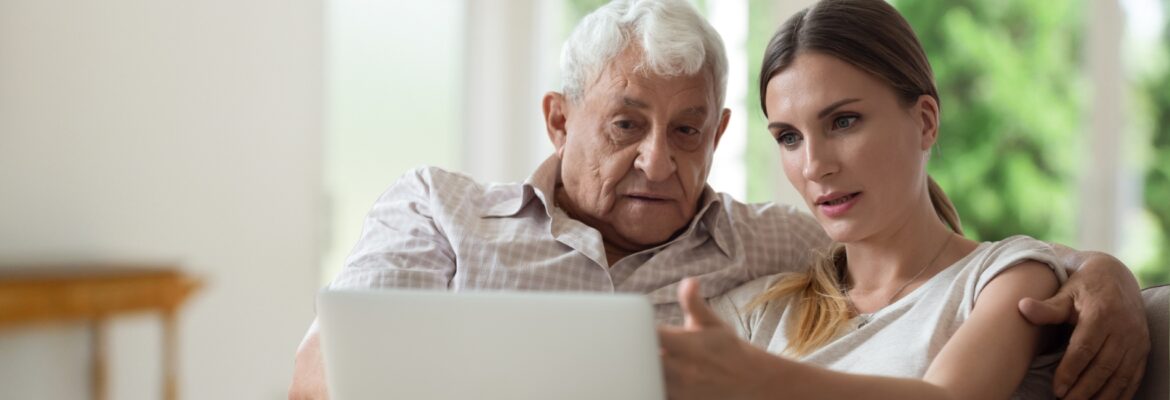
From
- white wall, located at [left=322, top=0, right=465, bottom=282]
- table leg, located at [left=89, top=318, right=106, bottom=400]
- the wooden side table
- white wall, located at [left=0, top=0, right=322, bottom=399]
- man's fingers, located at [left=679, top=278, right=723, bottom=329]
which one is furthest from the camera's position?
white wall, located at [left=322, top=0, right=465, bottom=282]

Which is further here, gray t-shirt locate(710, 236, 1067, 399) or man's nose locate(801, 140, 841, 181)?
man's nose locate(801, 140, 841, 181)

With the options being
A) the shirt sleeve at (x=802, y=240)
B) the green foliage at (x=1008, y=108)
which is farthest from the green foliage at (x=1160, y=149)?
the shirt sleeve at (x=802, y=240)

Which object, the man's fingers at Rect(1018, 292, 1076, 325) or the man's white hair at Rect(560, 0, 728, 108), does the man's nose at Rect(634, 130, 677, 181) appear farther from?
the man's fingers at Rect(1018, 292, 1076, 325)

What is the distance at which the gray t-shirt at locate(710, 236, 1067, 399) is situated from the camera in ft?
4.39

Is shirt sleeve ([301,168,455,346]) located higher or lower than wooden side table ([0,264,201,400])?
higher

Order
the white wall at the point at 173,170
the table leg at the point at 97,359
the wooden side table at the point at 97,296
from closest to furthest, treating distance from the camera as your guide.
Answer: the wooden side table at the point at 97,296
the white wall at the point at 173,170
the table leg at the point at 97,359

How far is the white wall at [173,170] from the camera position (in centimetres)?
322

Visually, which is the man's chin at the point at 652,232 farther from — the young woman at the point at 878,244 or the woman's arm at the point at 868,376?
the woman's arm at the point at 868,376

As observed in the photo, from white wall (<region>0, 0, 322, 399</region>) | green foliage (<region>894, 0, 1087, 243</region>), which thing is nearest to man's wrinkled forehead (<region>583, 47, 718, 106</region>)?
green foliage (<region>894, 0, 1087, 243</region>)

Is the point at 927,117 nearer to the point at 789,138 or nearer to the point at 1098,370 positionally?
the point at 789,138

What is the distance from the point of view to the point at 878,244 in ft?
4.98

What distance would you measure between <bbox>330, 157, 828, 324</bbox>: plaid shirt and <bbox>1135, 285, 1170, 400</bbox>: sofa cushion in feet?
1.75

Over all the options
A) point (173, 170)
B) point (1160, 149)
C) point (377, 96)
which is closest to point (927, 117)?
point (1160, 149)

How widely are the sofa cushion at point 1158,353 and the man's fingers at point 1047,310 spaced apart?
0.44ft
